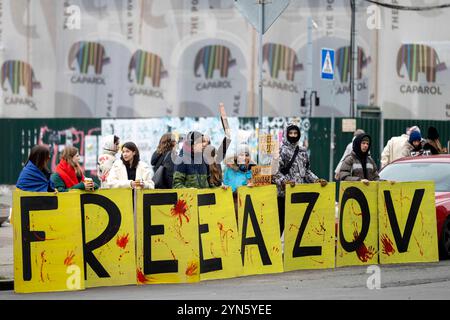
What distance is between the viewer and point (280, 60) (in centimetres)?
3484

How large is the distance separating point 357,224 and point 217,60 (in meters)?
20.4

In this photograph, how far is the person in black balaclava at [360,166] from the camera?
55.2 ft

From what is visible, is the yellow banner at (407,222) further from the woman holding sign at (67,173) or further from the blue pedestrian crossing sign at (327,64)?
the blue pedestrian crossing sign at (327,64)

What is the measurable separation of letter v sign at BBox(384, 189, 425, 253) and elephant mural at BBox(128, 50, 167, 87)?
2012cm

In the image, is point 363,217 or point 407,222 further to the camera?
point 407,222

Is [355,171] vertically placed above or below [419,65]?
below

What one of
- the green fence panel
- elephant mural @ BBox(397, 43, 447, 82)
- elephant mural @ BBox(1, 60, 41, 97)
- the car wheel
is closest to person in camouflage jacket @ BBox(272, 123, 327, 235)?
the car wheel

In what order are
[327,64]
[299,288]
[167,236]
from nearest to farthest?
1. [299,288]
2. [167,236]
3. [327,64]

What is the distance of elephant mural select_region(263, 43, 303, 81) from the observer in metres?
34.8

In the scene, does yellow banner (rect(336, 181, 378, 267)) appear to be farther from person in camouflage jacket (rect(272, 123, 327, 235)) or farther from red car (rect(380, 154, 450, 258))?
red car (rect(380, 154, 450, 258))

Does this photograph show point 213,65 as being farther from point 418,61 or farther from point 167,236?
point 167,236

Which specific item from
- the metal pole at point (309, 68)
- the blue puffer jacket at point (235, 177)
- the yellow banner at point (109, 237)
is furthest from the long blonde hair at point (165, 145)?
the metal pole at point (309, 68)

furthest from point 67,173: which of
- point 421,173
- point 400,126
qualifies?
point 400,126
